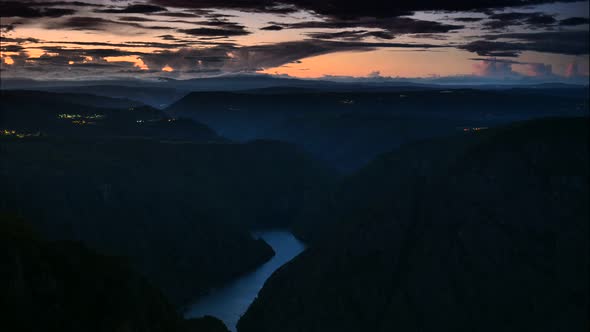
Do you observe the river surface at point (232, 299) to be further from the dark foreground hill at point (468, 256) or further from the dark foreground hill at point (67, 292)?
the dark foreground hill at point (67, 292)

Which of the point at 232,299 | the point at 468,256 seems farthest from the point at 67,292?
the point at 232,299

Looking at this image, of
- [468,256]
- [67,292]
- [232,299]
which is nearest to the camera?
[67,292]

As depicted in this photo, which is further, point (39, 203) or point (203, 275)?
point (203, 275)

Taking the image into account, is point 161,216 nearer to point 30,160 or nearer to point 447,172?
point 30,160

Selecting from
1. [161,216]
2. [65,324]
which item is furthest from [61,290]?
[161,216]

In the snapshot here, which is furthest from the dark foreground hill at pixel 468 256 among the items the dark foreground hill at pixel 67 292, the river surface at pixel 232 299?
the dark foreground hill at pixel 67 292

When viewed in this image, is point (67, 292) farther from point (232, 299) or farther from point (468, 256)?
point (232, 299)

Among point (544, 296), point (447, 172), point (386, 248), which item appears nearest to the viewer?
point (544, 296)
